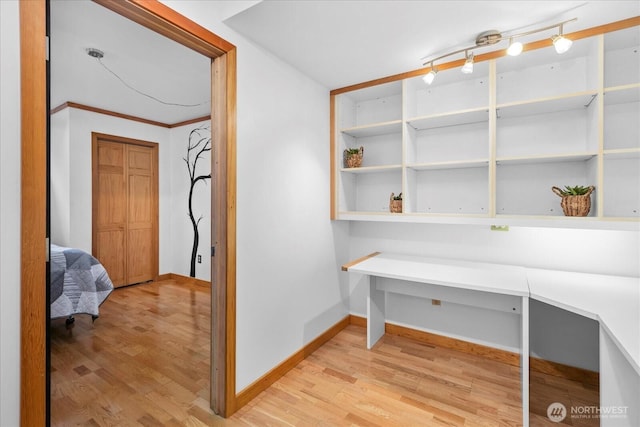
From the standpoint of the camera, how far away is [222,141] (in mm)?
1815

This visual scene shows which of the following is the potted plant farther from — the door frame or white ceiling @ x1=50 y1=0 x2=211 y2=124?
white ceiling @ x1=50 y1=0 x2=211 y2=124

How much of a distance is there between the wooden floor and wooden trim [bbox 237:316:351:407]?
4 cm

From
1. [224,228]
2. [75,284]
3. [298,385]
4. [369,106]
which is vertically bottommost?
[298,385]

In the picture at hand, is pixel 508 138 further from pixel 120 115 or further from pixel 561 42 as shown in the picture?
pixel 120 115

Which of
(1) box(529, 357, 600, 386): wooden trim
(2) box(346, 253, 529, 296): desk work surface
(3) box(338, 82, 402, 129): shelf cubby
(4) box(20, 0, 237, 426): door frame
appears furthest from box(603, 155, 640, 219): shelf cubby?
(4) box(20, 0, 237, 426): door frame

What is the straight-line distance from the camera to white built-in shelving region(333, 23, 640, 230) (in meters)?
1.94

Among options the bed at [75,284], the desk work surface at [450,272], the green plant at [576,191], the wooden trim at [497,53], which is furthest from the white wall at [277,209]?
the bed at [75,284]

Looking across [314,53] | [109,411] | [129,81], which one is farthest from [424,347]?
[129,81]

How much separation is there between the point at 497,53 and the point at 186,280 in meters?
4.71

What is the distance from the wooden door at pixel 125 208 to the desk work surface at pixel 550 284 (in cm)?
368

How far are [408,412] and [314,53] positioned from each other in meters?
2.44

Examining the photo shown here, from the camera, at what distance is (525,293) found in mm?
1748

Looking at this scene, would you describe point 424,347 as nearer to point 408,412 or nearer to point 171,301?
point 408,412

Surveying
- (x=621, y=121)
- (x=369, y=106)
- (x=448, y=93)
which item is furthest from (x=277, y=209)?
(x=621, y=121)
